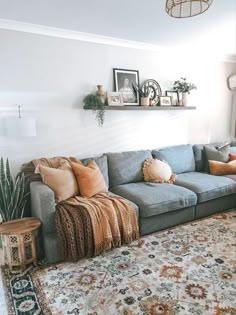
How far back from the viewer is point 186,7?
5.82 feet

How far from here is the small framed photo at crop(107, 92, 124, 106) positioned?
3.25 meters

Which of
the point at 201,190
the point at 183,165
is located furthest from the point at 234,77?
the point at 201,190

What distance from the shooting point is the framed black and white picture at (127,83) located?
337 cm

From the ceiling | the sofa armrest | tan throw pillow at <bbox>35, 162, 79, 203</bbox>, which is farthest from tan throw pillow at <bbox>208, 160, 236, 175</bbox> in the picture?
the sofa armrest

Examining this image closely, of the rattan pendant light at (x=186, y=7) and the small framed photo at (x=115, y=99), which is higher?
the rattan pendant light at (x=186, y=7)

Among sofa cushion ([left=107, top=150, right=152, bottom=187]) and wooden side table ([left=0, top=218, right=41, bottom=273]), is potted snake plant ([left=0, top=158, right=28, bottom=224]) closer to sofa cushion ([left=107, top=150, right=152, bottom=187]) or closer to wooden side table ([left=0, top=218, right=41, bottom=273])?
wooden side table ([left=0, top=218, right=41, bottom=273])

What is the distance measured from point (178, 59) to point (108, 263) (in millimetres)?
3293

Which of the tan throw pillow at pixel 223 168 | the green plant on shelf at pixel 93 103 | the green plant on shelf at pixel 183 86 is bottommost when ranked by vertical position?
the tan throw pillow at pixel 223 168

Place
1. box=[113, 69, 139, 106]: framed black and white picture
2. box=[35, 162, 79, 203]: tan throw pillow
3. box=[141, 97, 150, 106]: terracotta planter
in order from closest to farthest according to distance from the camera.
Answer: box=[35, 162, 79, 203]: tan throw pillow → box=[113, 69, 139, 106]: framed black and white picture → box=[141, 97, 150, 106]: terracotta planter

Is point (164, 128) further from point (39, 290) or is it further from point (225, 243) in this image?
point (39, 290)

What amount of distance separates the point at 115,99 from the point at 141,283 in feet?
7.55

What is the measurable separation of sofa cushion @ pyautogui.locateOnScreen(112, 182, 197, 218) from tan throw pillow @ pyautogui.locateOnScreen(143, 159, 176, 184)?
0.13 metres

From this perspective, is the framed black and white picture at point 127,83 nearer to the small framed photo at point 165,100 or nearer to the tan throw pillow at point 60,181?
the small framed photo at point 165,100

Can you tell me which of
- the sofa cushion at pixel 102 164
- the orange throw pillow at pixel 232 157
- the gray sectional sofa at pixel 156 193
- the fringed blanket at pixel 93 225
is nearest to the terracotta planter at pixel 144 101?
the gray sectional sofa at pixel 156 193
